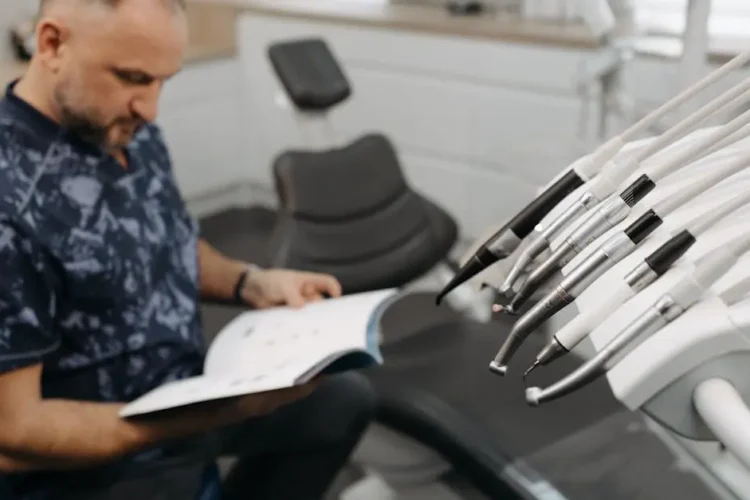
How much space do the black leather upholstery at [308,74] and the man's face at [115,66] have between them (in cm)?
64

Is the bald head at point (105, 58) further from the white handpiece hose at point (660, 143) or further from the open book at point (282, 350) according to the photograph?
the white handpiece hose at point (660, 143)

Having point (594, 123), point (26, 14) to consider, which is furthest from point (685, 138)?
point (26, 14)

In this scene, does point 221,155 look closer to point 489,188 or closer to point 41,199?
point 489,188

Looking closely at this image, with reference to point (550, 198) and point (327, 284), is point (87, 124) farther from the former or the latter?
point (550, 198)

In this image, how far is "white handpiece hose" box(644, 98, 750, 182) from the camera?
68cm

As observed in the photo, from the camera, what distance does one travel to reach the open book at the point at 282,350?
1025 millimetres

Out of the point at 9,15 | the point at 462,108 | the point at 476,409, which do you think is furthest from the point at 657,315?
the point at 9,15

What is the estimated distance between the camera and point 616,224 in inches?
26.8

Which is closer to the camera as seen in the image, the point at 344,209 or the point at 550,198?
the point at 550,198

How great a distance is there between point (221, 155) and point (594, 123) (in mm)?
1461

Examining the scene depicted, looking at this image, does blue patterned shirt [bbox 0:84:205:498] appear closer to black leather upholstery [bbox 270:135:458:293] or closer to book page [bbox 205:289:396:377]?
book page [bbox 205:289:396:377]

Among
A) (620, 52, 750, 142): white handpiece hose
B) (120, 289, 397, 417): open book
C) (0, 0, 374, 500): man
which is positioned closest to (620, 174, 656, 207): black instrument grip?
(620, 52, 750, 142): white handpiece hose

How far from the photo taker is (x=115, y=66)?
1089 millimetres

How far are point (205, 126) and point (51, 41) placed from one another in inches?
69.2
